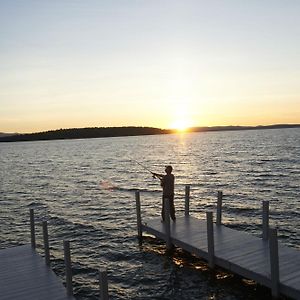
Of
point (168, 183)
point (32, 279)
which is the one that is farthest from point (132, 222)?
point (32, 279)

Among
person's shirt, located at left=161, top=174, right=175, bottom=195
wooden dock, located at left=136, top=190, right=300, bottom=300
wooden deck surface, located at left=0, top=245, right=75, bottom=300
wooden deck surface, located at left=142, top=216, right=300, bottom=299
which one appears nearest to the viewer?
wooden deck surface, located at left=0, top=245, right=75, bottom=300

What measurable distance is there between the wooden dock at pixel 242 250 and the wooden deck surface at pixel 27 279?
464cm

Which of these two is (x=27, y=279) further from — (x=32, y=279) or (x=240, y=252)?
(x=240, y=252)

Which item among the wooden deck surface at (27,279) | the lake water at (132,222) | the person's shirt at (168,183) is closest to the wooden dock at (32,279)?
the wooden deck surface at (27,279)

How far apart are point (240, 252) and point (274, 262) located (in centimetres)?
237

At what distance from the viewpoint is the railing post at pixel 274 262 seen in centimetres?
1023

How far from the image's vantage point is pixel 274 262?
10258 millimetres

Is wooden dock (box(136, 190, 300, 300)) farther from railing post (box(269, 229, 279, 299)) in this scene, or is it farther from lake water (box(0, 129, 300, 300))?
lake water (box(0, 129, 300, 300))

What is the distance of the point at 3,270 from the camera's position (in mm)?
12164

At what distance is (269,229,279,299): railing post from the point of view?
10.2 metres

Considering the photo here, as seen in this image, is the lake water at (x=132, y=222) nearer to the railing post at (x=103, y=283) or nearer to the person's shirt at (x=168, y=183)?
the person's shirt at (x=168, y=183)

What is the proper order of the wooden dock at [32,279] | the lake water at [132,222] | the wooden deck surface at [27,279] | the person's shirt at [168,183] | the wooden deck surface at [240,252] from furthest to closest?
the person's shirt at [168,183], the lake water at [132,222], the wooden deck surface at [240,252], the wooden deck surface at [27,279], the wooden dock at [32,279]

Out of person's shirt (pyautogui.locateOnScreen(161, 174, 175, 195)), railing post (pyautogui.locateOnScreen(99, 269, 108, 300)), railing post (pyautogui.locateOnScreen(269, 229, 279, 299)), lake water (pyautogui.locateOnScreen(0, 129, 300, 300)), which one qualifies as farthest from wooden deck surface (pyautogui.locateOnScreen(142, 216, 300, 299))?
railing post (pyautogui.locateOnScreen(99, 269, 108, 300))

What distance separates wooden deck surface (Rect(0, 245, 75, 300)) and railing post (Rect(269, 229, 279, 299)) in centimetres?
498
